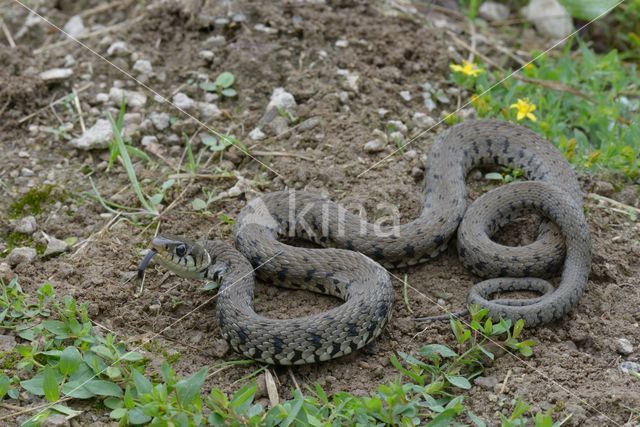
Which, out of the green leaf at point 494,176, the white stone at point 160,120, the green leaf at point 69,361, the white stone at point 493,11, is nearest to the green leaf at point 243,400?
the green leaf at point 69,361

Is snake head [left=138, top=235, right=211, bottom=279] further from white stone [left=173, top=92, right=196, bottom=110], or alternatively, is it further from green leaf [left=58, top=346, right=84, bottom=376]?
white stone [left=173, top=92, right=196, bottom=110]

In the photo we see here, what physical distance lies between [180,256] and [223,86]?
2.53 meters

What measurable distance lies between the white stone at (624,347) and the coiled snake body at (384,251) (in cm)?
38

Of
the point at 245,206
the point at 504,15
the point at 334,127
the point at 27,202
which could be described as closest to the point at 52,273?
the point at 27,202

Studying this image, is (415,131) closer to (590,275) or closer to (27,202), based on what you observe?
(590,275)

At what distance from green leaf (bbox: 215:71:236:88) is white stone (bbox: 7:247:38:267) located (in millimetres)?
2433

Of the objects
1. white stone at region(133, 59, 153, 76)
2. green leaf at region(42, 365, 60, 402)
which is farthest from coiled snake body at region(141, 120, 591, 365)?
white stone at region(133, 59, 153, 76)

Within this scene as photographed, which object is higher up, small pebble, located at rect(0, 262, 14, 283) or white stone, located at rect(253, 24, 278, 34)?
white stone, located at rect(253, 24, 278, 34)

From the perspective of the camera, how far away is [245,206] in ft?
19.4

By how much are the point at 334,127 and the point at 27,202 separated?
263 centimetres

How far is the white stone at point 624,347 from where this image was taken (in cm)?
496

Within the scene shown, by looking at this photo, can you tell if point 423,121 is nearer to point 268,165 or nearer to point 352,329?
point 268,165

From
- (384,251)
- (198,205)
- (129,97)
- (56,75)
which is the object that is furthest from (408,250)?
(56,75)

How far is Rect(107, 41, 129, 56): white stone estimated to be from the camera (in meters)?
7.47
